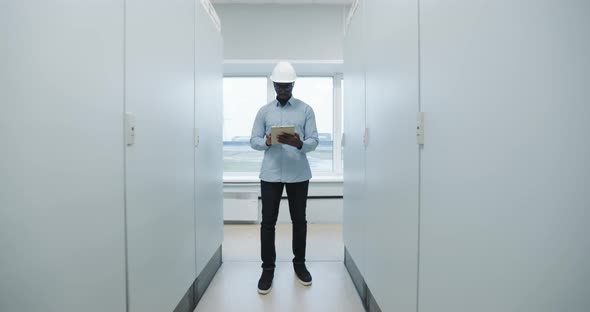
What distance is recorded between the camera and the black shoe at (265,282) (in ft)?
6.97

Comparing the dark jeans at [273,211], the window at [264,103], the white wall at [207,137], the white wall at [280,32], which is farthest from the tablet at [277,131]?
the window at [264,103]

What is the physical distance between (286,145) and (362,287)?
104cm

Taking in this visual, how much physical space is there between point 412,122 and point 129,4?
41.5 inches

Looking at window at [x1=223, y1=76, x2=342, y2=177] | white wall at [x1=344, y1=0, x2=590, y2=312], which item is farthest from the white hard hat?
window at [x1=223, y1=76, x2=342, y2=177]

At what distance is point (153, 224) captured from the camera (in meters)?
1.34

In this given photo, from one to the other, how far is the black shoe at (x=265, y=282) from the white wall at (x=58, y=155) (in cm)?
121

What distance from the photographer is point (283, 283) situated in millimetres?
2285

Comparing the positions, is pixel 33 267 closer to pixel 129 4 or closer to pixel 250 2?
pixel 129 4

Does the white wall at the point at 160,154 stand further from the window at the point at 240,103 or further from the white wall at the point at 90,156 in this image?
the window at the point at 240,103

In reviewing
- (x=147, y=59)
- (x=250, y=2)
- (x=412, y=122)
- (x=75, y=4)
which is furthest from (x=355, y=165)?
(x=250, y=2)

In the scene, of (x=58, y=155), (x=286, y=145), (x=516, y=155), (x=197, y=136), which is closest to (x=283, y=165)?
(x=286, y=145)

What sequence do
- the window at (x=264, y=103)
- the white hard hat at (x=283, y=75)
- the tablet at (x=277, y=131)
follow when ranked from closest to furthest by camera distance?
the tablet at (x=277, y=131)
the white hard hat at (x=283, y=75)
the window at (x=264, y=103)

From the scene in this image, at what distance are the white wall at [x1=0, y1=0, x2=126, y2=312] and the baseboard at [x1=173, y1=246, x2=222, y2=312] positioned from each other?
817 millimetres

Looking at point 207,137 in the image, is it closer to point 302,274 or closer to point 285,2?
point 302,274
